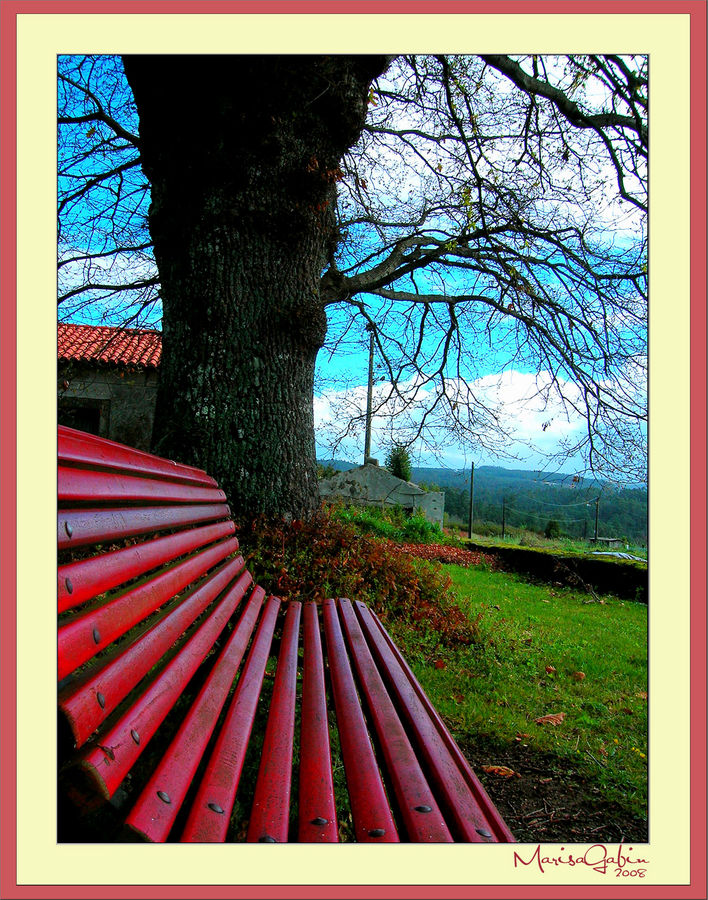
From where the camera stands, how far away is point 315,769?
1216mm

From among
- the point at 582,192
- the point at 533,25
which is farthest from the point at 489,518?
the point at 533,25

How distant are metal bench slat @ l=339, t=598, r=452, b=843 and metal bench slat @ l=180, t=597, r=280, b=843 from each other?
318 millimetres

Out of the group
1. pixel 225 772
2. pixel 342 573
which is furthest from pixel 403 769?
pixel 342 573

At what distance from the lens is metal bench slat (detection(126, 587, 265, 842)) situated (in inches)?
36.4

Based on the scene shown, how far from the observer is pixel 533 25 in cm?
193

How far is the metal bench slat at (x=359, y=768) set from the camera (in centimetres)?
103

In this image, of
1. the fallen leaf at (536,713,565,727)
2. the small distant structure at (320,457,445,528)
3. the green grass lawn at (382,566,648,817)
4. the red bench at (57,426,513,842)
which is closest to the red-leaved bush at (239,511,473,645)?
the green grass lawn at (382,566,648,817)

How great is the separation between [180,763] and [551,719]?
274cm

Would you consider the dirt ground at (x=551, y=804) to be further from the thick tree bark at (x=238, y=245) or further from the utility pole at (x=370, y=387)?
the utility pole at (x=370, y=387)

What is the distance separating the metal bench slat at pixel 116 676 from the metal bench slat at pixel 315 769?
1.28ft

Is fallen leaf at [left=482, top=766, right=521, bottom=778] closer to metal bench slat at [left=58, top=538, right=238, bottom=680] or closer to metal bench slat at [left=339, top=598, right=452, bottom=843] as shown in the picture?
metal bench slat at [left=339, top=598, right=452, bottom=843]

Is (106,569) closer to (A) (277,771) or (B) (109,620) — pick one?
(B) (109,620)

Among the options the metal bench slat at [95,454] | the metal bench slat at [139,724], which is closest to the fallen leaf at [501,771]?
the metal bench slat at [139,724]
